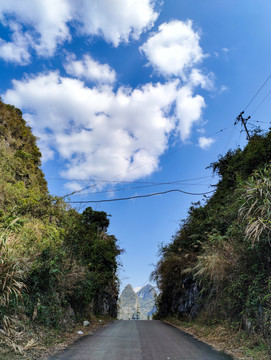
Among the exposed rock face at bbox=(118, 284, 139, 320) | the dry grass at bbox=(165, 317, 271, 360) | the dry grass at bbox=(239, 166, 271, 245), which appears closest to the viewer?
the dry grass at bbox=(165, 317, 271, 360)

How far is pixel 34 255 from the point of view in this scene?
24.8ft

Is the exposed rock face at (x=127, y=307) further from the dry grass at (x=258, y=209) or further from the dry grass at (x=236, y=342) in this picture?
the dry grass at (x=258, y=209)

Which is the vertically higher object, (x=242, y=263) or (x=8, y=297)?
(x=242, y=263)

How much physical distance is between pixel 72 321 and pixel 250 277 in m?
7.52

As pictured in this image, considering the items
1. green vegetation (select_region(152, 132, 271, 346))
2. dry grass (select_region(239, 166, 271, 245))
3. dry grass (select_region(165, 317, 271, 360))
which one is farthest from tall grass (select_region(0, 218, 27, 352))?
dry grass (select_region(239, 166, 271, 245))

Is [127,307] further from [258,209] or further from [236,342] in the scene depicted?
[258,209]

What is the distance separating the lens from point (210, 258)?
28.6ft

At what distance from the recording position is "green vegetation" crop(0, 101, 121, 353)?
567 cm

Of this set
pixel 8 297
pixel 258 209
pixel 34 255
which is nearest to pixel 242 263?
pixel 258 209

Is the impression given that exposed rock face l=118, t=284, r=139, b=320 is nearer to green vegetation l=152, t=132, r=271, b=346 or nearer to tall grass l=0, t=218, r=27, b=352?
green vegetation l=152, t=132, r=271, b=346

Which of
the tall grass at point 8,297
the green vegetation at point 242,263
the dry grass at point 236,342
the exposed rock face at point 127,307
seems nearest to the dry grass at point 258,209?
the green vegetation at point 242,263

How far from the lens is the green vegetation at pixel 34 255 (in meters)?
5.67

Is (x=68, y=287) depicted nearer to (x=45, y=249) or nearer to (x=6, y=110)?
(x=45, y=249)

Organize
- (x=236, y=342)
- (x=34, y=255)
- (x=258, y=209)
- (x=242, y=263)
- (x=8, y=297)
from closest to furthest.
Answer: (x=8, y=297) → (x=236, y=342) → (x=258, y=209) → (x=242, y=263) → (x=34, y=255)
